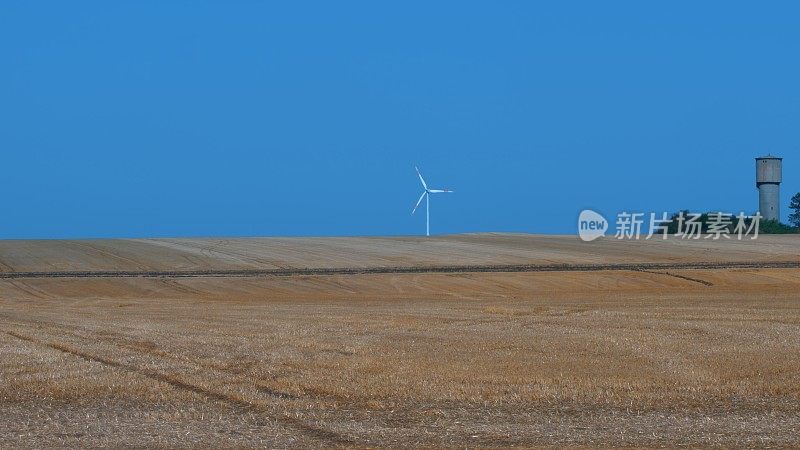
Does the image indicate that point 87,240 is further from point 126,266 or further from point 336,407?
point 336,407

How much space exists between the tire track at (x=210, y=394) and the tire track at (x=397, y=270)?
88.1ft

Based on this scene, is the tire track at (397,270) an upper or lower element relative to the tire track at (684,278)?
upper

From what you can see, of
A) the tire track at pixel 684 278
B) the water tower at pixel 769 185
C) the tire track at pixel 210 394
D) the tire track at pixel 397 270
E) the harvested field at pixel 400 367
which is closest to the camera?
the tire track at pixel 210 394

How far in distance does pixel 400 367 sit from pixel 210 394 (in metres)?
3.74

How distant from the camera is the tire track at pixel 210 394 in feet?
43.9

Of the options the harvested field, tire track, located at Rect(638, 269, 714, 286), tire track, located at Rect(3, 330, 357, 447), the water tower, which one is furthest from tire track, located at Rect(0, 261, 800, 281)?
the water tower

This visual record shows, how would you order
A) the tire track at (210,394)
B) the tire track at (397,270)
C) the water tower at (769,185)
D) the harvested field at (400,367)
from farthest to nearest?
the water tower at (769,185) < the tire track at (397,270) < the harvested field at (400,367) < the tire track at (210,394)

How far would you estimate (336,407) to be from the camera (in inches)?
610

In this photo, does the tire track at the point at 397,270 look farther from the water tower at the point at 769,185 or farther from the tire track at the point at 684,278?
the water tower at the point at 769,185

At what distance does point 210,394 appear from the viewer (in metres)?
16.4

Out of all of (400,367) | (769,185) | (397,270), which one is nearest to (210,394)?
(400,367)

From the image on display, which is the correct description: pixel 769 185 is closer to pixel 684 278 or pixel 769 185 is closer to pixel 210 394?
pixel 684 278

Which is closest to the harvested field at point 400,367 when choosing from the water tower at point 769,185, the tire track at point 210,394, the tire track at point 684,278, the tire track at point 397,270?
the tire track at point 210,394

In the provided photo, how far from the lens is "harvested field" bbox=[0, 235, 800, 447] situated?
13781mm
